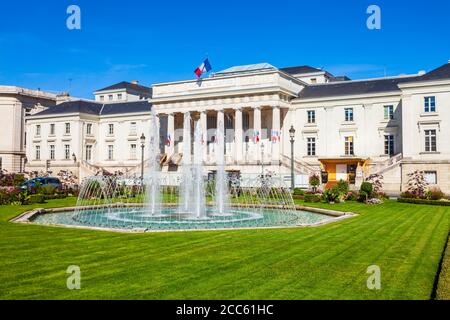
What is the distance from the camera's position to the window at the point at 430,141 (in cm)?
4438

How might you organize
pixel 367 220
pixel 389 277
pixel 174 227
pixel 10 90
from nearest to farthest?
1. pixel 389 277
2. pixel 174 227
3. pixel 367 220
4. pixel 10 90

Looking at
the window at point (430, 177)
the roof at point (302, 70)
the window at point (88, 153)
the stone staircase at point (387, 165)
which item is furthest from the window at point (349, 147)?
the window at point (88, 153)

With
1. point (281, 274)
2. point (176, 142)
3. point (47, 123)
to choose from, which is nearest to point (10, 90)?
point (47, 123)

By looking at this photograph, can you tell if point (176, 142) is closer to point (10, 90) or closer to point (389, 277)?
point (10, 90)

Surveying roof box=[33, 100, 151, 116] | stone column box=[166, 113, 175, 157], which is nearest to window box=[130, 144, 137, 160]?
roof box=[33, 100, 151, 116]

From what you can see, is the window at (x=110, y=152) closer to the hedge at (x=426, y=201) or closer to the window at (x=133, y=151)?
the window at (x=133, y=151)

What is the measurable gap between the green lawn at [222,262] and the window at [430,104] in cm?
3000

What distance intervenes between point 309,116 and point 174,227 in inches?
1596

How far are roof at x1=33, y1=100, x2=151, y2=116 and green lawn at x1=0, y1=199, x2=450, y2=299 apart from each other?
54.2 metres

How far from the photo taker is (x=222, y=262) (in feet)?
36.2

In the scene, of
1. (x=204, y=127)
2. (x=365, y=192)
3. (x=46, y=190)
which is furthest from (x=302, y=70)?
(x=46, y=190)

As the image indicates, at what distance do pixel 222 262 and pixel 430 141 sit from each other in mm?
38897
